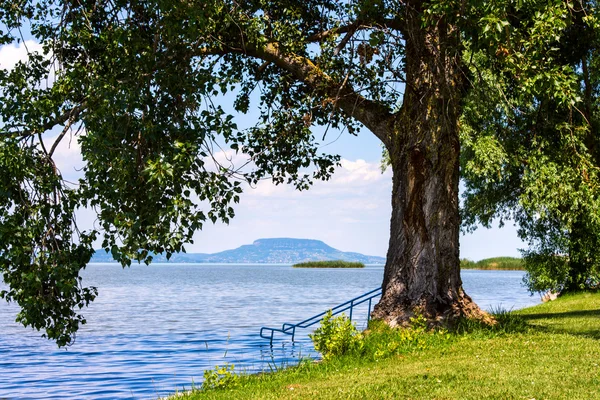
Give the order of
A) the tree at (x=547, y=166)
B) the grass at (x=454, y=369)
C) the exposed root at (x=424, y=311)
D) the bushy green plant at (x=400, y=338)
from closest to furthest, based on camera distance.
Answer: the grass at (x=454, y=369)
the bushy green plant at (x=400, y=338)
the exposed root at (x=424, y=311)
the tree at (x=547, y=166)

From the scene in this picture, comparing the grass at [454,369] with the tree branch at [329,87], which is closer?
the grass at [454,369]

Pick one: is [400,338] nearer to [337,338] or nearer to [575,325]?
[337,338]

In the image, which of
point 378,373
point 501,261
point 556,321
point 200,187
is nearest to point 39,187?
point 200,187

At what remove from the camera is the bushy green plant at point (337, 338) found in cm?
1359

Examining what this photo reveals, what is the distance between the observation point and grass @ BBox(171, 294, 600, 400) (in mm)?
9680

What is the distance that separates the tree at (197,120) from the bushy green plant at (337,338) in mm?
1440

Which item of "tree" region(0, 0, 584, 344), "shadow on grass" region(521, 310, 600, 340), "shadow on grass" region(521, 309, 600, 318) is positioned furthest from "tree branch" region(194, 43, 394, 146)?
"shadow on grass" region(521, 309, 600, 318)

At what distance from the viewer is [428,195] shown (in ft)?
49.7

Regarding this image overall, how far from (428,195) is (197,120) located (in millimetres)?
5945

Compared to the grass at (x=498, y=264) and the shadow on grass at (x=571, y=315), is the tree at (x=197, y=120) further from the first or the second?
the grass at (x=498, y=264)

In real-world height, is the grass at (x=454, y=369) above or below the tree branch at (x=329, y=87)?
below

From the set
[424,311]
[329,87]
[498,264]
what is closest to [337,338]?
[424,311]

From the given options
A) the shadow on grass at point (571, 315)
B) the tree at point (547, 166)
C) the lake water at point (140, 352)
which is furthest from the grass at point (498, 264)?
the shadow on grass at point (571, 315)

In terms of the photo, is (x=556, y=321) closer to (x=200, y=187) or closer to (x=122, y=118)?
(x=200, y=187)
